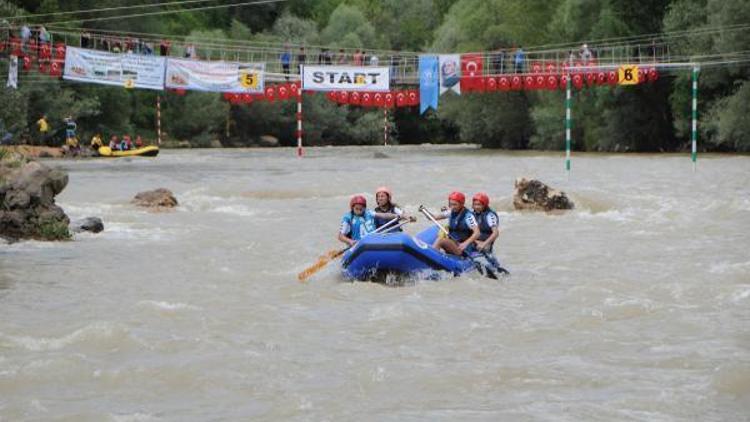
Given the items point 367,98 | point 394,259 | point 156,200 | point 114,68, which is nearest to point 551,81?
point 367,98

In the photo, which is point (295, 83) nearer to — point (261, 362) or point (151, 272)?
point (151, 272)

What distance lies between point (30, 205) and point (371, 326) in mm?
8648

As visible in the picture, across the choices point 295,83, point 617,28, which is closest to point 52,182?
point 295,83

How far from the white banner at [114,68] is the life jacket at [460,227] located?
85.5 feet

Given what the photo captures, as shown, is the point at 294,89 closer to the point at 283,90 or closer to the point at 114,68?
the point at 283,90

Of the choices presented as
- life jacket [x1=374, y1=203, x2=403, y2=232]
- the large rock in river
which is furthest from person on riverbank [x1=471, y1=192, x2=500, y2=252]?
the large rock in river

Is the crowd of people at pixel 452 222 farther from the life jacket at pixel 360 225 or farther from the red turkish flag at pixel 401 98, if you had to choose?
the red turkish flag at pixel 401 98

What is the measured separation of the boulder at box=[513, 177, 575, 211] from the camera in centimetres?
2298

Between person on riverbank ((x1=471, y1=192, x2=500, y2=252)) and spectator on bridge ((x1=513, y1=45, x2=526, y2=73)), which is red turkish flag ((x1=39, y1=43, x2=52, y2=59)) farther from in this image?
person on riverbank ((x1=471, y1=192, x2=500, y2=252))

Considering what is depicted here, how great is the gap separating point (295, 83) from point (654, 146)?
1488cm

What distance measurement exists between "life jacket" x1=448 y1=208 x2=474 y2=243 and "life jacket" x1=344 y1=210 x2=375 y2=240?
3.07 ft

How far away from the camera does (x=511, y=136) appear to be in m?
57.4

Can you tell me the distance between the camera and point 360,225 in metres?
14.9

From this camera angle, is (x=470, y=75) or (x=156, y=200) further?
(x=470, y=75)
